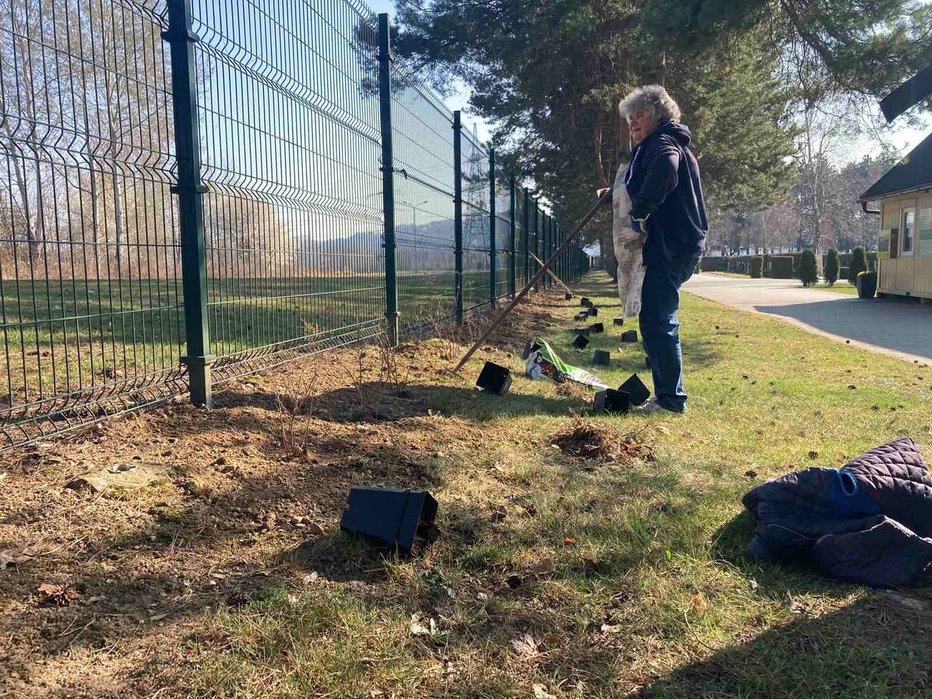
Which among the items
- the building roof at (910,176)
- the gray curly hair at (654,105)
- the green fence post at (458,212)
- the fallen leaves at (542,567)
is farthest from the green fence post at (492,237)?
the building roof at (910,176)

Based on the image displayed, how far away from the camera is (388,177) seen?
6773 millimetres

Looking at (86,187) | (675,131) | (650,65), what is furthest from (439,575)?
(650,65)

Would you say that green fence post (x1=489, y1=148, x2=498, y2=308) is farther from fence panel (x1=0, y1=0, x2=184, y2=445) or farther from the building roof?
the building roof

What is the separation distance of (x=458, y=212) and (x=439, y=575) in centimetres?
751

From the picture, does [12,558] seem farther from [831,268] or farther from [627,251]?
[831,268]

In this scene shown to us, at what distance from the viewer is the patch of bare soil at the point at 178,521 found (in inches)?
75.9

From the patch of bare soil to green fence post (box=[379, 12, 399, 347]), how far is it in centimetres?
240

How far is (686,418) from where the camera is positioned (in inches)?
190

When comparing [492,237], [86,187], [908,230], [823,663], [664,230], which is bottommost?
[823,663]

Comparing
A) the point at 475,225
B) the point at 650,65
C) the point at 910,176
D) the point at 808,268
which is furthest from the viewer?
the point at 808,268

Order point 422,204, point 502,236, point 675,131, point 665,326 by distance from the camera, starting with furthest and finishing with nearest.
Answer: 1. point 502,236
2. point 422,204
3. point 665,326
4. point 675,131

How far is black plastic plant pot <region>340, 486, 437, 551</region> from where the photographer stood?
255 cm

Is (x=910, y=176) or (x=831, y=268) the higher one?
(x=910, y=176)

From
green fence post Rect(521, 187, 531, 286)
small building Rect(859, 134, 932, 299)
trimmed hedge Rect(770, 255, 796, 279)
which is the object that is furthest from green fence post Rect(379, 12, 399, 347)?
trimmed hedge Rect(770, 255, 796, 279)
